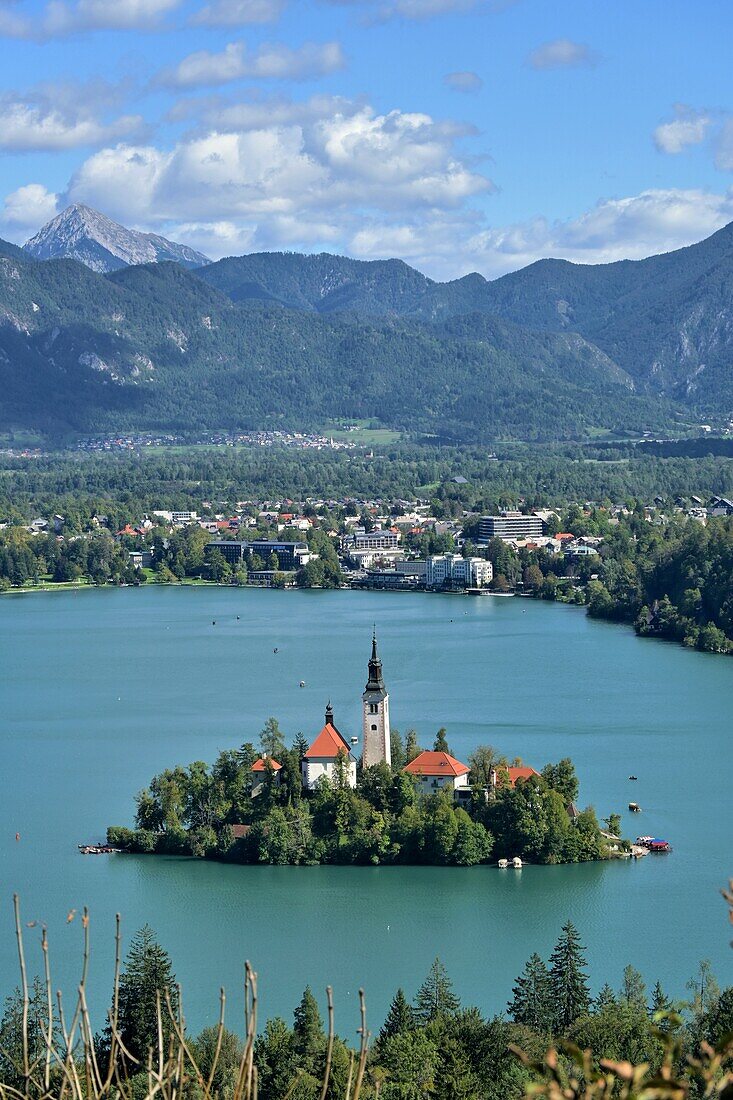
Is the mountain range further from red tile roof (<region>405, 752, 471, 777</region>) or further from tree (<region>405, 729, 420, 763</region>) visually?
red tile roof (<region>405, 752, 471, 777</region>)

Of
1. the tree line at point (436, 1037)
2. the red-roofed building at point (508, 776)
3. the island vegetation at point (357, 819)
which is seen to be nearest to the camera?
the tree line at point (436, 1037)

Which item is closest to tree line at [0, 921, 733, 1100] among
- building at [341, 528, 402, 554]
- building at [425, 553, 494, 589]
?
building at [425, 553, 494, 589]

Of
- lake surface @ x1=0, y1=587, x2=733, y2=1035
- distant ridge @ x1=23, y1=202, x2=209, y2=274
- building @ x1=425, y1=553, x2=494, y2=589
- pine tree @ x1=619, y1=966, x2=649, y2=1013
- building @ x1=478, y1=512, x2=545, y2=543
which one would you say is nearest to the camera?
pine tree @ x1=619, y1=966, x2=649, y2=1013

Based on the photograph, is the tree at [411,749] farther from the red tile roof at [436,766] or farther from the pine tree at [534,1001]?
the pine tree at [534,1001]

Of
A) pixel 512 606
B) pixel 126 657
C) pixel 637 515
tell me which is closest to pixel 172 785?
pixel 126 657

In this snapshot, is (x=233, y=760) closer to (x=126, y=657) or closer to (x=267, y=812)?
(x=267, y=812)

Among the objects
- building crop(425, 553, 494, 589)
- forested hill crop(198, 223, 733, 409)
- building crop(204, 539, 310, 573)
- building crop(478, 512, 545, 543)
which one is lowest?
building crop(425, 553, 494, 589)

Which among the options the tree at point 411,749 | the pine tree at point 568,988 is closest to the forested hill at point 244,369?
the tree at point 411,749
